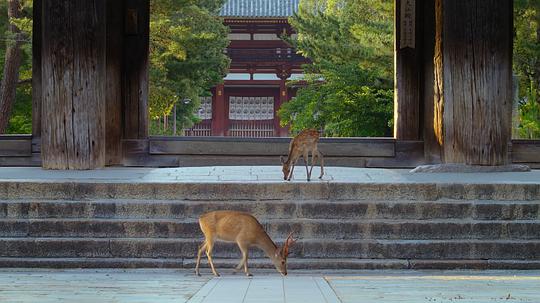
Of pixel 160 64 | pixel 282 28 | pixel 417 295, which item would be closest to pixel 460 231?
pixel 417 295

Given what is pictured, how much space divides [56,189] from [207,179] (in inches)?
67.7

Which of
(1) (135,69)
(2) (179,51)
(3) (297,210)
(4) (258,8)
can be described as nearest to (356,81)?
(2) (179,51)

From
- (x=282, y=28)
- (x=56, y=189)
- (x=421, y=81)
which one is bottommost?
(x=56, y=189)

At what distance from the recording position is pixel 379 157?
46.0 ft

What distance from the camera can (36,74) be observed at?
44.7 feet

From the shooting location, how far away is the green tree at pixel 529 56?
2097 centimetres

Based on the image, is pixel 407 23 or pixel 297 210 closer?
pixel 297 210

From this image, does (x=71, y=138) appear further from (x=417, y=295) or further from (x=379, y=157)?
(x=417, y=295)

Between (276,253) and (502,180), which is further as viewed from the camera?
(502,180)

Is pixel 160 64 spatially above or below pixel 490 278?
above

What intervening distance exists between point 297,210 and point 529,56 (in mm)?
13423

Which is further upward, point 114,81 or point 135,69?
point 135,69

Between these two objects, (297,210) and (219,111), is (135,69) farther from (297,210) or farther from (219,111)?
(219,111)

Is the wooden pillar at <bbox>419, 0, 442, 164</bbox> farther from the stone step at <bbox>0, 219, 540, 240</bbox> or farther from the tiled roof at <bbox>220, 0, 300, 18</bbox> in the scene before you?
the tiled roof at <bbox>220, 0, 300, 18</bbox>
